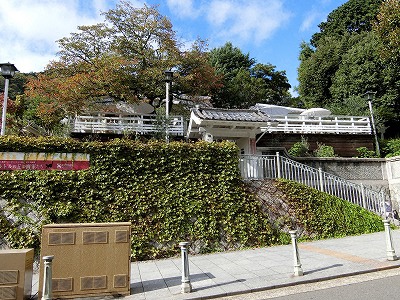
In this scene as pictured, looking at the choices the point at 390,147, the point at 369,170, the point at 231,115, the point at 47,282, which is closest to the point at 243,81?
the point at 390,147

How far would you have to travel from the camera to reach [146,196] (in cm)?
843

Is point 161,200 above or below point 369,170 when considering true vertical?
Answer: below

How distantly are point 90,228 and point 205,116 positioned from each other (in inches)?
317

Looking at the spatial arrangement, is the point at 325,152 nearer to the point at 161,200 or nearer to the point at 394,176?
the point at 394,176

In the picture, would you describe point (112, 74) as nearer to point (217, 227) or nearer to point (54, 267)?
point (217, 227)

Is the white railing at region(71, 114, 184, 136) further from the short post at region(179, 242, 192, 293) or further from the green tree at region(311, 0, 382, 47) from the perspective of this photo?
the green tree at region(311, 0, 382, 47)

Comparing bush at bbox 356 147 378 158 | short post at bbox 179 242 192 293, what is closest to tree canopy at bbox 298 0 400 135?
bush at bbox 356 147 378 158

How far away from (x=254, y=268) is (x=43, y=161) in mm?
6423

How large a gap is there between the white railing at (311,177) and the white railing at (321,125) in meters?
Result: 5.89

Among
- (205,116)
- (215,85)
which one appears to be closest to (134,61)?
(215,85)

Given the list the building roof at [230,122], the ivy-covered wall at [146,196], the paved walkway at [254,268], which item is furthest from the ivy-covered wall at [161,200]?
the building roof at [230,122]

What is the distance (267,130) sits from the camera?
15.6 m

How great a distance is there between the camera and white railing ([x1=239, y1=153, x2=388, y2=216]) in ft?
33.8

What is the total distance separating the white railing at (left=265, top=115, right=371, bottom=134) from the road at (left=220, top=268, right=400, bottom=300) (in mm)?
11584
